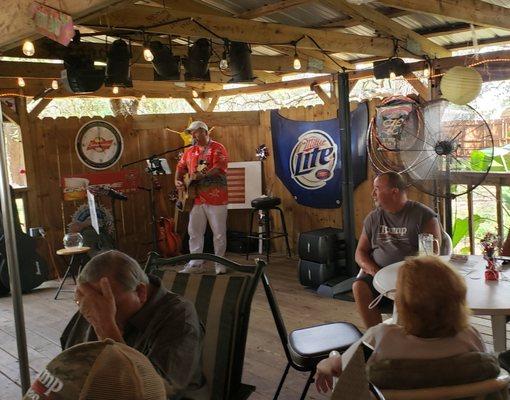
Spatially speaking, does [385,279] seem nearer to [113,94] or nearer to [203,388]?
[203,388]

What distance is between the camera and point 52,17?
2021 millimetres

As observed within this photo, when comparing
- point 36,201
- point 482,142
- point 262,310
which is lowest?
point 262,310

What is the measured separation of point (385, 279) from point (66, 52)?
2622 mm

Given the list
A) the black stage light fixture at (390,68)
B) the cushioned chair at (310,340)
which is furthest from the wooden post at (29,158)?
the cushioned chair at (310,340)

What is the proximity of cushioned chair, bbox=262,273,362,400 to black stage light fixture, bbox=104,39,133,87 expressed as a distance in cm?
213

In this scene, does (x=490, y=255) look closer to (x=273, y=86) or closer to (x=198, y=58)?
(x=198, y=58)

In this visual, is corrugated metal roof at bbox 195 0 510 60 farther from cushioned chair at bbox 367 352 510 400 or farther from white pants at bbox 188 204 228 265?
cushioned chair at bbox 367 352 510 400

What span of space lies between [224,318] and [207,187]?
3319 mm

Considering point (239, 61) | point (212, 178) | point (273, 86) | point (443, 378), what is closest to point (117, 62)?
point (239, 61)

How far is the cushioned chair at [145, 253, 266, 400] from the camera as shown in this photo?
6.49ft

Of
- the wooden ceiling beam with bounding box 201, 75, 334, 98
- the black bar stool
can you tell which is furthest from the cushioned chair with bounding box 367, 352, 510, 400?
the wooden ceiling beam with bounding box 201, 75, 334, 98

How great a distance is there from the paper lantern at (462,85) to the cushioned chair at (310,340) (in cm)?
211

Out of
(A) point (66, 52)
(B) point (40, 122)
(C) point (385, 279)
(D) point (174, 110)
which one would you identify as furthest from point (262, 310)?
(D) point (174, 110)

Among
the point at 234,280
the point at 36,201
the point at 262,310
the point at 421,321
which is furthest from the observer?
the point at 36,201
